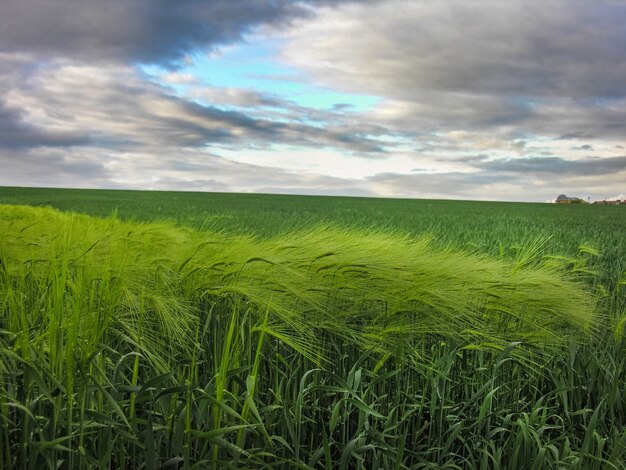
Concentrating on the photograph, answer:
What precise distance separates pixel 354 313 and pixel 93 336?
1313mm

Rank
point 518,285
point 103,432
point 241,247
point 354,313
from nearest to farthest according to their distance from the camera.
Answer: point 103,432 < point 354,313 < point 518,285 < point 241,247

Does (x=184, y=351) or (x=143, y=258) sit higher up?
(x=143, y=258)

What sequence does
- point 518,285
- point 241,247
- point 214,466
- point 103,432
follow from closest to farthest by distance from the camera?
point 214,466 → point 103,432 → point 518,285 → point 241,247

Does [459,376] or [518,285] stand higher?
[518,285]

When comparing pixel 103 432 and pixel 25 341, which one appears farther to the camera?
pixel 103 432

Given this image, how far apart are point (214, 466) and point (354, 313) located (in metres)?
1.11

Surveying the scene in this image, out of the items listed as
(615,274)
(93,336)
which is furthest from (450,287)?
(615,274)

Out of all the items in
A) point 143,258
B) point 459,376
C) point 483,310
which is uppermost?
point 143,258

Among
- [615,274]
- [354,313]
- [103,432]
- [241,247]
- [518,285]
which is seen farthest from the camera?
[615,274]

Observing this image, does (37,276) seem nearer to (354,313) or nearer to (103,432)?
(103,432)

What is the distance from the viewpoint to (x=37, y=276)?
289 centimetres

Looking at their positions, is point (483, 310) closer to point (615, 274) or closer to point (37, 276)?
point (37, 276)

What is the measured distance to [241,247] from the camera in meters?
3.15

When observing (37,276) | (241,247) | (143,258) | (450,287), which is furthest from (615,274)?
(37,276)
